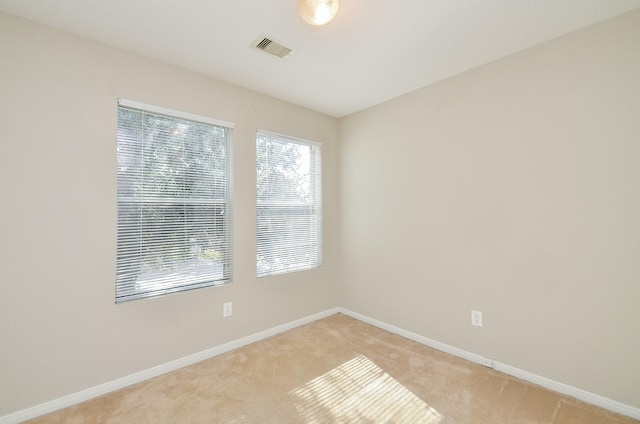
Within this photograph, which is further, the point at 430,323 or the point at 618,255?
the point at 430,323

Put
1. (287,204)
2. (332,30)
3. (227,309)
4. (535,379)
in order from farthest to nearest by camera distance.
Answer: (287,204), (227,309), (535,379), (332,30)

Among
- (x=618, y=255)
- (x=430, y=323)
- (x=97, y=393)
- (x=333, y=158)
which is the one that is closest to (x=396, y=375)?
(x=430, y=323)

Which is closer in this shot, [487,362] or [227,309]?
[487,362]

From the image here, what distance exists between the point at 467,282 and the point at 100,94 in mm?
3275

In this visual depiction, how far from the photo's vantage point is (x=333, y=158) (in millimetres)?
3619

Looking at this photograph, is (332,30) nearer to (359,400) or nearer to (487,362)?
(359,400)

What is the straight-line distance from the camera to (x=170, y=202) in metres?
2.34

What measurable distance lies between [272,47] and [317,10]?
28.4 inches

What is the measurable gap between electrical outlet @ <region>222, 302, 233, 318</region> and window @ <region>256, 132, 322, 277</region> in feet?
1.32

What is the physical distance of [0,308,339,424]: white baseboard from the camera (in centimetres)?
174

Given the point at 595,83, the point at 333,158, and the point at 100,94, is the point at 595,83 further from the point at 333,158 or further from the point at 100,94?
the point at 100,94

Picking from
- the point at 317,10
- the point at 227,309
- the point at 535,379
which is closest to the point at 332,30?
the point at 317,10

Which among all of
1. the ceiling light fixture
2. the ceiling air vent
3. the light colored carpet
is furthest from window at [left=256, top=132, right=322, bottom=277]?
the ceiling light fixture

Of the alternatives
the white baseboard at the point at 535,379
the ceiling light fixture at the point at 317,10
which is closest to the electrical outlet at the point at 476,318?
the white baseboard at the point at 535,379
